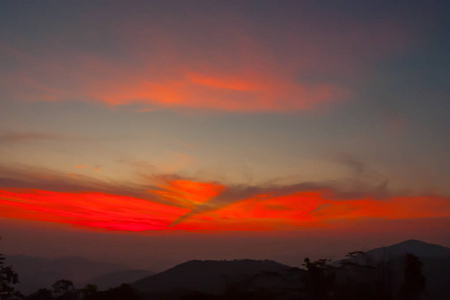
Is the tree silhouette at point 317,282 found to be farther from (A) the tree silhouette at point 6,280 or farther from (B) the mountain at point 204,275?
(B) the mountain at point 204,275

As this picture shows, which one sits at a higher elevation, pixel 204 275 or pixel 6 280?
pixel 6 280

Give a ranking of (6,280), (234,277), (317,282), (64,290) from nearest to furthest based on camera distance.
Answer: (6,280) < (317,282) < (64,290) < (234,277)

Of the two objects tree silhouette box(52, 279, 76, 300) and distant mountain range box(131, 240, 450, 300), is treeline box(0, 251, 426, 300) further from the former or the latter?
distant mountain range box(131, 240, 450, 300)

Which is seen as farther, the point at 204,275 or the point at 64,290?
the point at 204,275

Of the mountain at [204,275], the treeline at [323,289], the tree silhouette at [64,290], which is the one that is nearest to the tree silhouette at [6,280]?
the treeline at [323,289]

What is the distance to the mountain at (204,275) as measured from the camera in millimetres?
107031

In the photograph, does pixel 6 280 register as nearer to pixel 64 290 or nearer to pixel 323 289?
pixel 64 290

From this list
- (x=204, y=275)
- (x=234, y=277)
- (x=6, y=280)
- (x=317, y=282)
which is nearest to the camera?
(x=6, y=280)

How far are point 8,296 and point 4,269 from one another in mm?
2994

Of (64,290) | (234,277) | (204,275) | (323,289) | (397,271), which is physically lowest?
(204,275)

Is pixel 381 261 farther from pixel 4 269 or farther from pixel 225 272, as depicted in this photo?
pixel 225 272

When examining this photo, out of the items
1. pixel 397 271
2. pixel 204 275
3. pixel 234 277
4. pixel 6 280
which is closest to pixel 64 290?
pixel 6 280

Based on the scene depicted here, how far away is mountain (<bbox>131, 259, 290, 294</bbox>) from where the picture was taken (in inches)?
4214

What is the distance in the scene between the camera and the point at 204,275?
4670 inches
